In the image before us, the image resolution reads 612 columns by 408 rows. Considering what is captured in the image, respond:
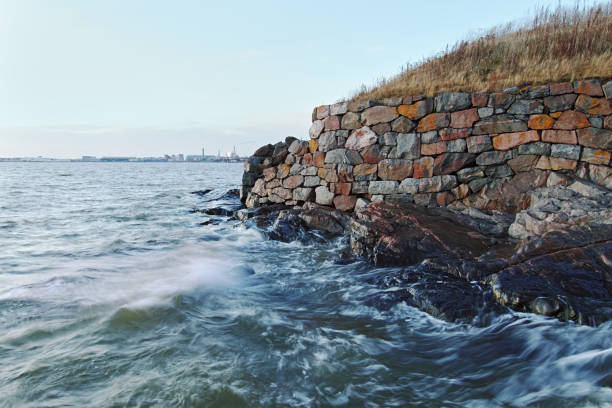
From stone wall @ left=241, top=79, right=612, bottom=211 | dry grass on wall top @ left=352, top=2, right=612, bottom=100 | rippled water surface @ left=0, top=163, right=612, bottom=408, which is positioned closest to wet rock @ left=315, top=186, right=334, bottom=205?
stone wall @ left=241, top=79, right=612, bottom=211

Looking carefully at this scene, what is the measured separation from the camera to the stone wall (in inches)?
233

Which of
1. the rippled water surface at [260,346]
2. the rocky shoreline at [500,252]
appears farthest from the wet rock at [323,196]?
the rippled water surface at [260,346]

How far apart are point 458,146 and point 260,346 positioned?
5.55 meters

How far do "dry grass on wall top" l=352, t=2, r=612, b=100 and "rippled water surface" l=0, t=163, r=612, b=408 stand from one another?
15.6ft

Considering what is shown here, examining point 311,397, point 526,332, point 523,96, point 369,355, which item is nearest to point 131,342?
point 311,397

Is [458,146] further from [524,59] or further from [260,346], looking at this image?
[260,346]

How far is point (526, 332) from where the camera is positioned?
313 cm

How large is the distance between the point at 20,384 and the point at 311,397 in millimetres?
2177

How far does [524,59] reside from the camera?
7574 mm

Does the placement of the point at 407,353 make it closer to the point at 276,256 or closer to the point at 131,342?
the point at 131,342

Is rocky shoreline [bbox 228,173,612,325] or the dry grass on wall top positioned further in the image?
the dry grass on wall top

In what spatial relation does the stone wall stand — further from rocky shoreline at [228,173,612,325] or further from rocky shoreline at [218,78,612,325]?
rocky shoreline at [228,173,612,325]

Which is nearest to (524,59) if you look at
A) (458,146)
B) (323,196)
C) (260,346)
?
(458,146)

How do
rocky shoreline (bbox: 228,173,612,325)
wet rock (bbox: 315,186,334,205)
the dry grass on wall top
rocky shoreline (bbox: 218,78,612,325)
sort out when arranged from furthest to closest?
wet rock (bbox: 315,186,334,205) → the dry grass on wall top → rocky shoreline (bbox: 218,78,612,325) → rocky shoreline (bbox: 228,173,612,325)
